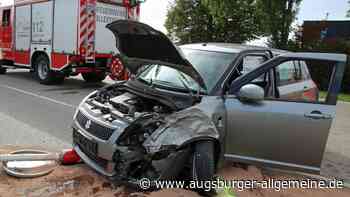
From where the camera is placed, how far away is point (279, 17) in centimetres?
1802

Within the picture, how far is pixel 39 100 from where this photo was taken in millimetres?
8516

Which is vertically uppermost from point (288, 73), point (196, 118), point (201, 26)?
point (201, 26)

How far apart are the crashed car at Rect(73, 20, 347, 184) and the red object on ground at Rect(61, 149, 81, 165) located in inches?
11.2

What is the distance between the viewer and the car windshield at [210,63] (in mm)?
3814

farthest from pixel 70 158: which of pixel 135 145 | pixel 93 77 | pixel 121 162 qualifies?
pixel 93 77

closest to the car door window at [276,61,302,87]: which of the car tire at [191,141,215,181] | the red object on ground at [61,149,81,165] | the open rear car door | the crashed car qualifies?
the crashed car

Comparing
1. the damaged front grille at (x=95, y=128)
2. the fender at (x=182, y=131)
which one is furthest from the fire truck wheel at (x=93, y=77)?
the fender at (x=182, y=131)

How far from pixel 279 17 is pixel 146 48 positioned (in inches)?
627

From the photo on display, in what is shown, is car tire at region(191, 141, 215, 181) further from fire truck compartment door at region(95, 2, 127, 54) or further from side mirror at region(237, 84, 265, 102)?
fire truck compartment door at region(95, 2, 127, 54)

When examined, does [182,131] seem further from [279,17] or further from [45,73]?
[279,17]

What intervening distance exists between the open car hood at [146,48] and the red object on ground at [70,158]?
1355 mm

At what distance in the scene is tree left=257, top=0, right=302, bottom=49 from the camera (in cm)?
1772

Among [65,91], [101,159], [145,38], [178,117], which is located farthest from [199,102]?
[65,91]

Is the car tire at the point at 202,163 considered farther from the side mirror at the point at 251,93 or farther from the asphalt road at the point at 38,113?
the asphalt road at the point at 38,113
